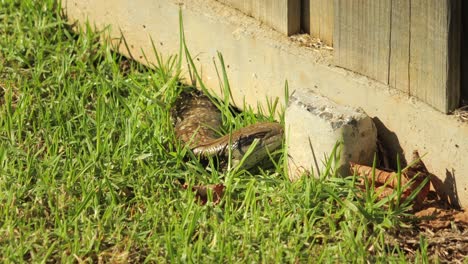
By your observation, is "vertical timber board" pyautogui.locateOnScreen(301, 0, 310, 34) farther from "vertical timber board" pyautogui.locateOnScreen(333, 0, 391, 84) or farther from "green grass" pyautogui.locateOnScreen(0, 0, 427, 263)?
"green grass" pyautogui.locateOnScreen(0, 0, 427, 263)

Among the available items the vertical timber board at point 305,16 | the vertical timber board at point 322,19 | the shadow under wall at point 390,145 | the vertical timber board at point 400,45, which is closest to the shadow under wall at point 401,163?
the shadow under wall at point 390,145

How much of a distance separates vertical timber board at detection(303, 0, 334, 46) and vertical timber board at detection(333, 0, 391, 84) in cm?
13

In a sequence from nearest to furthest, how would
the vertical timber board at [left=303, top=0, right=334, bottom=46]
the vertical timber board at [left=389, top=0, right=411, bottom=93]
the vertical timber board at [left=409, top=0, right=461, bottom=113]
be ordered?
the vertical timber board at [left=409, top=0, right=461, bottom=113], the vertical timber board at [left=389, top=0, right=411, bottom=93], the vertical timber board at [left=303, top=0, right=334, bottom=46]

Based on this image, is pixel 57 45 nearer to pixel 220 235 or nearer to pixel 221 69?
pixel 221 69

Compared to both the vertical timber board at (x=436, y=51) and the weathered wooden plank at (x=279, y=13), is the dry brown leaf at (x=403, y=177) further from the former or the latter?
the weathered wooden plank at (x=279, y=13)

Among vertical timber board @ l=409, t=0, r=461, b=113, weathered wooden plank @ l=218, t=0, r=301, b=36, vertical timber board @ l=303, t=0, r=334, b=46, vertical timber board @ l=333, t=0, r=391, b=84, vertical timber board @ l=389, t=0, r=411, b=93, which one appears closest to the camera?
vertical timber board @ l=409, t=0, r=461, b=113

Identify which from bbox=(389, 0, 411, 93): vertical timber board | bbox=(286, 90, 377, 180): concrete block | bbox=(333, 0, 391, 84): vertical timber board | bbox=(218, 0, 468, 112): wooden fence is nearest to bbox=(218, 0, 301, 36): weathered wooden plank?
bbox=(218, 0, 468, 112): wooden fence

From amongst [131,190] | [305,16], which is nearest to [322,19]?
[305,16]

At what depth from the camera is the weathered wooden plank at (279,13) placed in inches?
200

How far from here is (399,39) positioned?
455cm

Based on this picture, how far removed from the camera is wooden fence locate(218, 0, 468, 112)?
14.3ft

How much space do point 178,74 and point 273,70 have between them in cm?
61

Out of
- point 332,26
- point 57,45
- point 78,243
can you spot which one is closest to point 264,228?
point 78,243

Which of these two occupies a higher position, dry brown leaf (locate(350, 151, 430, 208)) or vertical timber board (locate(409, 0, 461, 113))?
vertical timber board (locate(409, 0, 461, 113))
